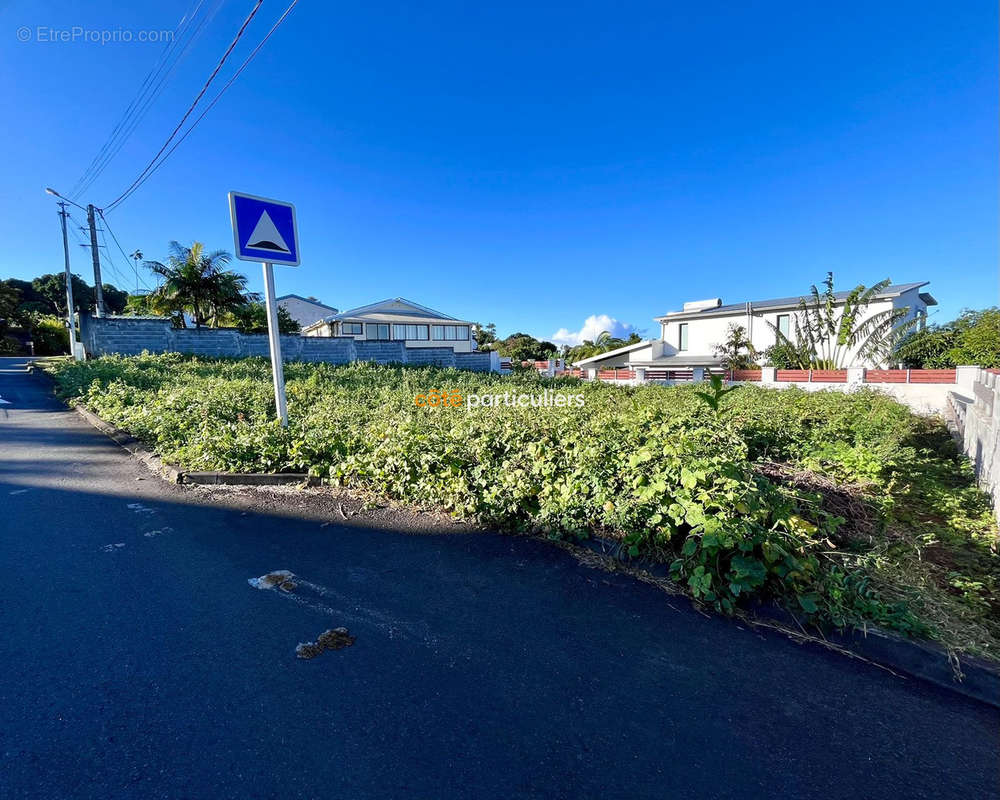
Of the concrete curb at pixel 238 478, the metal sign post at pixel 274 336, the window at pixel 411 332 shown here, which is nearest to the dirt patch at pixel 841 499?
the concrete curb at pixel 238 478

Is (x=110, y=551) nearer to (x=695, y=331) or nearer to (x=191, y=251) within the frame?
(x=191, y=251)

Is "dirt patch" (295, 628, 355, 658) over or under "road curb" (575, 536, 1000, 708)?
over

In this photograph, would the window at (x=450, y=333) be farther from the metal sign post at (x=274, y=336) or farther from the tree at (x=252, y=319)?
the metal sign post at (x=274, y=336)

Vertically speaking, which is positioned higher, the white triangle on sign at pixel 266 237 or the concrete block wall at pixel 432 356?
the white triangle on sign at pixel 266 237

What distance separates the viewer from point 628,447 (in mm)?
3439

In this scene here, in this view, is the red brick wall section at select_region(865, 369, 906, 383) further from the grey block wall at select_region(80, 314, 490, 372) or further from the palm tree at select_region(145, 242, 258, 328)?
the palm tree at select_region(145, 242, 258, 328)

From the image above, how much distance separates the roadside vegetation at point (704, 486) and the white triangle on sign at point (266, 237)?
1.99 m

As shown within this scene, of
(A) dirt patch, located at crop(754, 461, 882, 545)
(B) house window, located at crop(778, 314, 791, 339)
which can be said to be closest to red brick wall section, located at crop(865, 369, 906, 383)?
(B) house window, located at crop(778, 314, 791, 339)

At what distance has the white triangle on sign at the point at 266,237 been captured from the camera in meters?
4.66

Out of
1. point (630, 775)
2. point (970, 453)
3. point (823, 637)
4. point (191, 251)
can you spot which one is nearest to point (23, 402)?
point (191, 251)

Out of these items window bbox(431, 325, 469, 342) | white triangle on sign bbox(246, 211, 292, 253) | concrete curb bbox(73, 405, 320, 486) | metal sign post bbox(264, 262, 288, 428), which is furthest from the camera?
window bbox(431, 325, 469, 342)

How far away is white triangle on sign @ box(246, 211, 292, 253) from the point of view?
4.66 metres

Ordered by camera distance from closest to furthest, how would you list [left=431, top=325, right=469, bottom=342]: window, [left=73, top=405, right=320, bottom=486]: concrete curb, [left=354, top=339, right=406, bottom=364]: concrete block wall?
[left=73, top=405, right=320, bottom=486]: concrete curb, [left=354, top=339, right=406, bottom=364]: concrete block wall, [left=431, top=325, right=469, bottom=342]: window

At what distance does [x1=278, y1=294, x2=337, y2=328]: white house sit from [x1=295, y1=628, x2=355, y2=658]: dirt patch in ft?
Answer: 144
